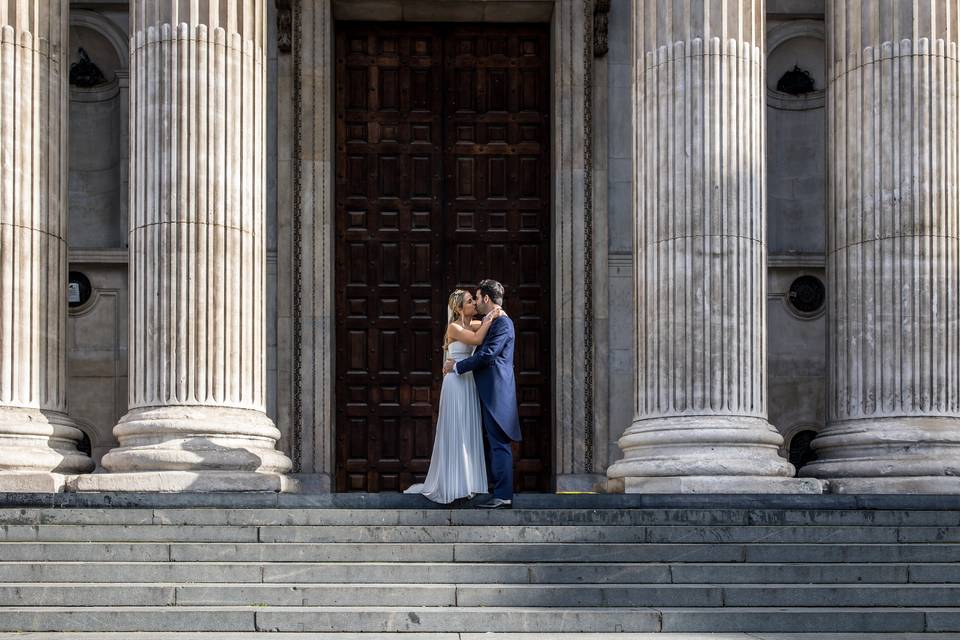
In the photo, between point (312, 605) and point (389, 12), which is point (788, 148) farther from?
point (312, 605)

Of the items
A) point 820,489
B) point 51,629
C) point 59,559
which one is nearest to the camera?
point 51,629

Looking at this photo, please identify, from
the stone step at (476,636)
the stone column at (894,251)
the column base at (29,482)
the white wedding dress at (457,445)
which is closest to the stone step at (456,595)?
the stone step at (476,636)

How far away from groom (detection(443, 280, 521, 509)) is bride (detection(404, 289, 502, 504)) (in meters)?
0.12

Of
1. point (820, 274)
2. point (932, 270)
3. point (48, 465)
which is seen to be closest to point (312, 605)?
point (48, 465)

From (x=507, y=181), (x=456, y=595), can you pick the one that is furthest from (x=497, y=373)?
(x=507, y=181)

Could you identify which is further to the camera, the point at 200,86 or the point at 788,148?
the point at 788,148

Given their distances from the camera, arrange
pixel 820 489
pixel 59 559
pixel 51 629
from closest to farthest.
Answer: pixel 51 629 → pixel 59 559 → pixel 820 489

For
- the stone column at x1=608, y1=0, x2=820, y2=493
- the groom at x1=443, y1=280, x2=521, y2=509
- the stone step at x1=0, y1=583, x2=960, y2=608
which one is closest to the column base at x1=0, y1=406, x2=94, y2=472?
the stone step at x1=0, y1=583, x2=960, y2=608

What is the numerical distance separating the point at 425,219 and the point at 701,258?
23.0 ft

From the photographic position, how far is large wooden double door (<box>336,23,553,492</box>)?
2472 centimetres

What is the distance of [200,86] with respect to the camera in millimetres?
19141

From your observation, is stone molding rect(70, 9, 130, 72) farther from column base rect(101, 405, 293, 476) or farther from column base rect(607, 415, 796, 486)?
column base rect(607, 415, 796, 486)

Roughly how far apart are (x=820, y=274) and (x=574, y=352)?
4072 mm

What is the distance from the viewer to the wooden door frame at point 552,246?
24.0m
